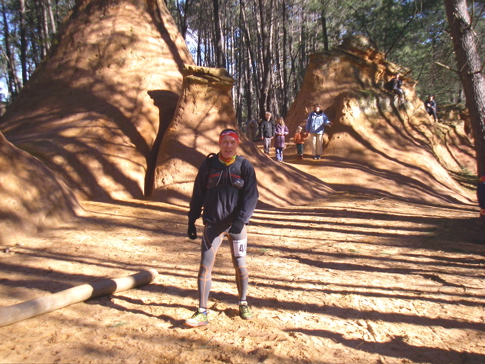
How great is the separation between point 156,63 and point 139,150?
9.26 ft

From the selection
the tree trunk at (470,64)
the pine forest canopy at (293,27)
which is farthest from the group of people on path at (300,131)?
the tree trunk at (470,64)

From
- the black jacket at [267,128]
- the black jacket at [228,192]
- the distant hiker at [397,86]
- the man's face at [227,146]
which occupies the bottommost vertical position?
the black jacket at [228,192]

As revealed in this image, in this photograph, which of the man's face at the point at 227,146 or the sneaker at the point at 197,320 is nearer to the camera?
the sneaker at the point at 197,320

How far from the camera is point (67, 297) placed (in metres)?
3.48

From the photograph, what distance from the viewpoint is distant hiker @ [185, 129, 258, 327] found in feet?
10.8

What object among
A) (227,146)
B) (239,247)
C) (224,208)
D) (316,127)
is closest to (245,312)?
(239,247)

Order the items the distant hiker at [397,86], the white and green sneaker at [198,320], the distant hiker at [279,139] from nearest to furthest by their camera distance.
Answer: the white and green sneaker at [198,320] < the distant hiker at [279,139] < the distant hiker at [397,86]

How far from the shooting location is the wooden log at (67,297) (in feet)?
10.3

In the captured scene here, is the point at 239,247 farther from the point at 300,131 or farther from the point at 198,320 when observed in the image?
the point at 300,131

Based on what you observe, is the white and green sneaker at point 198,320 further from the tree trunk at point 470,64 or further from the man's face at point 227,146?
the tree trunk at point 470,64

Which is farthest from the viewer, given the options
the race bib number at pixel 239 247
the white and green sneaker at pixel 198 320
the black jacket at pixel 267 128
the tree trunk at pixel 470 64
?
the black jacket at pixel 267 128

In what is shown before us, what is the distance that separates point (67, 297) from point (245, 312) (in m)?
1.56

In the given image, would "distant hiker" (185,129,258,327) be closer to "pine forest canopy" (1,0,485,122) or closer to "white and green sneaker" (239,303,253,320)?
"white and green sneaker" (239,303,253,320)

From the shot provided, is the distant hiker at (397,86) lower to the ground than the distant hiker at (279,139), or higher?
higher
